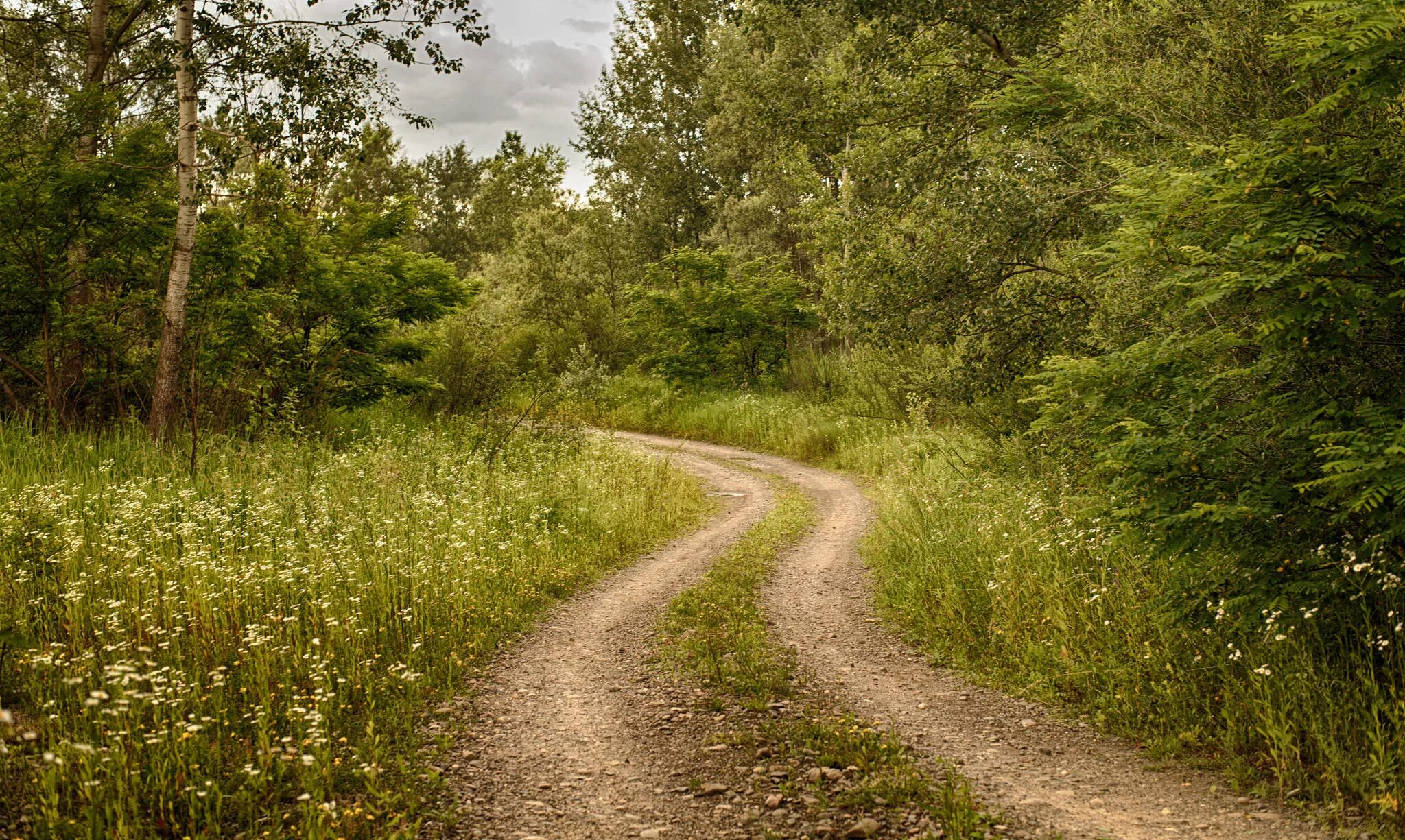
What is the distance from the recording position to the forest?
4.36 metres

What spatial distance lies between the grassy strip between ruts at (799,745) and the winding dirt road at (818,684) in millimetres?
230

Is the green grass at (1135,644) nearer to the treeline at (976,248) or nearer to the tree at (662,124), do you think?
the treeline at (976,248)

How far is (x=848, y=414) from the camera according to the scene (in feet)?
64.8

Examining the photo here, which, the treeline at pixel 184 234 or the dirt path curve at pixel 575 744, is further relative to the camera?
the treeline at pixel 184 234

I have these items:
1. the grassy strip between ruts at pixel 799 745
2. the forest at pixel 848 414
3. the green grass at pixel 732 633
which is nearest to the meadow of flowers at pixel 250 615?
the forest at pixel 848 414

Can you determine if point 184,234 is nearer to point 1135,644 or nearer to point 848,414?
point 1135,644

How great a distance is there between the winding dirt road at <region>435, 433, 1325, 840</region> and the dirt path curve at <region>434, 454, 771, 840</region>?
1cm

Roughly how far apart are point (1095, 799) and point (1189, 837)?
522mm

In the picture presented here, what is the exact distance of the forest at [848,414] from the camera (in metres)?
4.36

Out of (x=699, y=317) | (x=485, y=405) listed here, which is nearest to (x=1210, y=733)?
(x=485, y=405)

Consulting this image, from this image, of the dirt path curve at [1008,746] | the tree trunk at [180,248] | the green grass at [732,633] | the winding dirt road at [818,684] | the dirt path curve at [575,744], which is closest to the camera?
the dirt path curve at [1008,746]

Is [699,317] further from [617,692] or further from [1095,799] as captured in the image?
[1095,799]

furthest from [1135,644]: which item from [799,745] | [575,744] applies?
[575,744]

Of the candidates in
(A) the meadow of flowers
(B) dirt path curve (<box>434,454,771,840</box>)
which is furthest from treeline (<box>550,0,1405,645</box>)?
(A) the meadow of flowers
